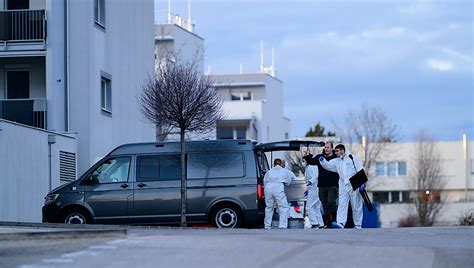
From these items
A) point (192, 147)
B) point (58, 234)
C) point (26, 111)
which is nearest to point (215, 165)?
point (192, 147)

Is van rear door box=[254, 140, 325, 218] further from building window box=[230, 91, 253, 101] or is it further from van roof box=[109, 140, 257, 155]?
building window box=[230, 91, 253, 101]

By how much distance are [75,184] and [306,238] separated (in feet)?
26.4

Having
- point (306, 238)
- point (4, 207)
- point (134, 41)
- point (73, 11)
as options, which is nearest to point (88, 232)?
point (306, 238)

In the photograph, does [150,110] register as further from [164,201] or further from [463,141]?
[463,141]

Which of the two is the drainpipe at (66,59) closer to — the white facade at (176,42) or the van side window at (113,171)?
the van side window at (113,171)

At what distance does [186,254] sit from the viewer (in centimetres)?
1395

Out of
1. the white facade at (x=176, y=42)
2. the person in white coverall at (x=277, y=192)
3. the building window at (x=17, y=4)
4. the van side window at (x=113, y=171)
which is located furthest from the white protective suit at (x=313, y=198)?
the white facade at (x=176, y=42)

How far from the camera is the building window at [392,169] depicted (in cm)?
7919

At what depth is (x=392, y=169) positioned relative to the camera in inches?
3137

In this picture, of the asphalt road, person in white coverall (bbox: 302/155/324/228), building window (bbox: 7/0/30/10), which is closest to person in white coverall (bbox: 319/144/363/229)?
person in white coverall (bbox: 302/155/324/228)

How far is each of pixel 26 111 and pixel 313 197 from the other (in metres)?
12.7

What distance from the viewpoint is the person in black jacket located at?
22328mm

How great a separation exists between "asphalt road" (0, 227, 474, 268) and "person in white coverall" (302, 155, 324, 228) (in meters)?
5.72

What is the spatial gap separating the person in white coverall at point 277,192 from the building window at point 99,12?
1269cm
